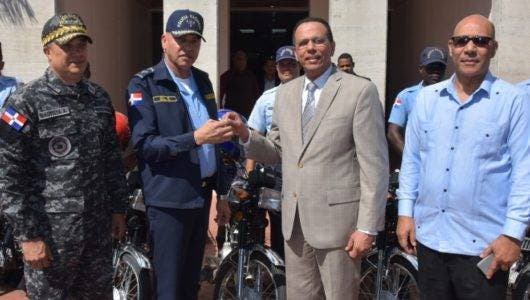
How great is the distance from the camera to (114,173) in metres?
3.47

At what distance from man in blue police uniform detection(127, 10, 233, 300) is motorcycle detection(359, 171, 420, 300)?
5.21 ft

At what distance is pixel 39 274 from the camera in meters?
3.15

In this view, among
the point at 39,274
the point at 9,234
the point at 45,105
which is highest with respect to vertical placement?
the point at 45,105

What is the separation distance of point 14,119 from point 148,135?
72cm

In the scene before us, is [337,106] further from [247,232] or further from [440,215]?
[247,232]

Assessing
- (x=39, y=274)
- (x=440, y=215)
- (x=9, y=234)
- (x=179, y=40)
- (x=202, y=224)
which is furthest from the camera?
(x=9, y=234)

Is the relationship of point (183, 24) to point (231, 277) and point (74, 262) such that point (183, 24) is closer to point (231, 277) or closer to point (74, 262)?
point (74, 262)

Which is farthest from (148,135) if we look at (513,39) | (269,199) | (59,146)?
(513,39)

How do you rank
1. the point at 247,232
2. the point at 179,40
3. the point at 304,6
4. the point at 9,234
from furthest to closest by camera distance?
the point at 304,6 → the point at 9,234 → the point at 247,232 → the point at 179,40

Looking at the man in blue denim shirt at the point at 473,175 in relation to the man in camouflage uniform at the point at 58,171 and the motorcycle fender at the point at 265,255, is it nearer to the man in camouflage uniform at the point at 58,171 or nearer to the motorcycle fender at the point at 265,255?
the motorcycle fender at the point at 265,255

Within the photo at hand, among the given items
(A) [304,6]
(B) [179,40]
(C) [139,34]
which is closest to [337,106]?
(B) [179,40]

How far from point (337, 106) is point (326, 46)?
13.0 inches

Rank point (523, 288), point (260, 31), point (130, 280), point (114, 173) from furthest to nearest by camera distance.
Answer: point (260, 31), point (130, 280), point (523, 288), point (114, 173)

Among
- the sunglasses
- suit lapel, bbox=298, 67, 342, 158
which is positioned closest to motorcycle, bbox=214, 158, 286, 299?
suit lapel, bbox=298, 67, 342, 158
